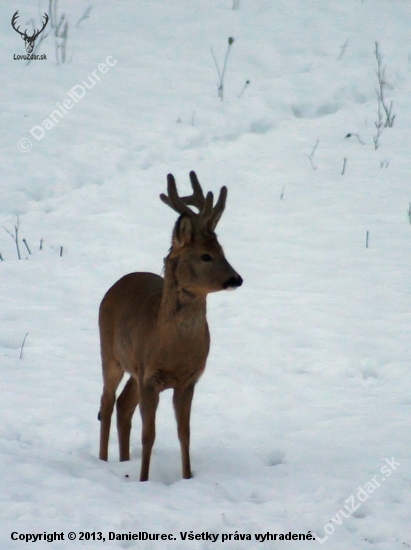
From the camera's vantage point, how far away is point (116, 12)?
12898mm

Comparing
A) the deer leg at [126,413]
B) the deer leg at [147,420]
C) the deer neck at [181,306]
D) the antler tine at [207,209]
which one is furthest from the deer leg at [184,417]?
the antler tine at [207,209]

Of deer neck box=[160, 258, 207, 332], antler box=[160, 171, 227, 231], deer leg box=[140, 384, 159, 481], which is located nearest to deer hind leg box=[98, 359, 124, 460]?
deer leg box=[140, 384, 159, 481]

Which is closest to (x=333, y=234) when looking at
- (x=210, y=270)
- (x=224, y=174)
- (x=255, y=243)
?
(x=255, y=243)

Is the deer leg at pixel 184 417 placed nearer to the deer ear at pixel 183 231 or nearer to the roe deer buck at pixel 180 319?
the roe deer buck at pixel 180 319

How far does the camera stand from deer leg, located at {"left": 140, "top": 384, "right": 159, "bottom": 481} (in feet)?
16.3

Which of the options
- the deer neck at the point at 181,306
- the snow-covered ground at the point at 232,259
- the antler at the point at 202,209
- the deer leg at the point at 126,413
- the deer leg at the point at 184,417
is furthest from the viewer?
the deer leg at the point at 126,413

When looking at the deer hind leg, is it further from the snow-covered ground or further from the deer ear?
the deer ear

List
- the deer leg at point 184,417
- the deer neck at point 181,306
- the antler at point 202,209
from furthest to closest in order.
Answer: the deer leg at point 184,417, the deer neck at point 181,306, the antler at point 202,209

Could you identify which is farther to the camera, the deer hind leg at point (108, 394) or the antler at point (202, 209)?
the deer hind leg at point (108, 394)

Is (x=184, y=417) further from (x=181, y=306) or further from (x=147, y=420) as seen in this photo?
(x=181, y=306)

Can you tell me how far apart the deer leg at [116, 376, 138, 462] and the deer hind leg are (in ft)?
0.21

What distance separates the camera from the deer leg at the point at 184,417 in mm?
5074

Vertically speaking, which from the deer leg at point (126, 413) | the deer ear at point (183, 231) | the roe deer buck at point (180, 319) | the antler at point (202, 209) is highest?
the antler at point (202, 209)

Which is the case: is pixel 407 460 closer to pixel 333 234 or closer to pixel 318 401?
pixel 318 401
